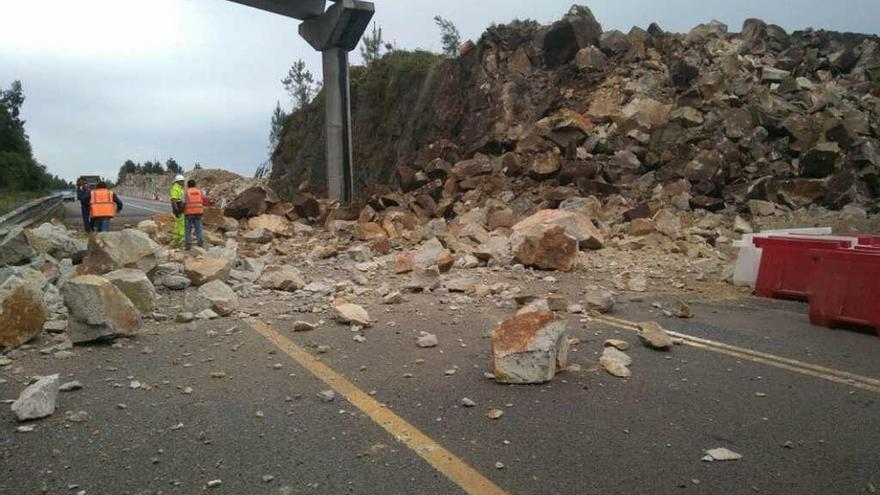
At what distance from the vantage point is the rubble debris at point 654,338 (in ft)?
16.5

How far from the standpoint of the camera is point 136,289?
20.9 ft

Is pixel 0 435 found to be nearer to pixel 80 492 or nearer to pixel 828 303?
pixel 80 492

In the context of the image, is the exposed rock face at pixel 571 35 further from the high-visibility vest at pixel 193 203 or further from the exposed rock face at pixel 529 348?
the exposed rock face at pixel 529 348

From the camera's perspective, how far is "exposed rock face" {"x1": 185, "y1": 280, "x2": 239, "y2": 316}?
6.49 metres

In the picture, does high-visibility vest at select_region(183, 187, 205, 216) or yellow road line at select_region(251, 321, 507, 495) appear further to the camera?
high-visibility vest at select_region(183, 187, 205, 216)

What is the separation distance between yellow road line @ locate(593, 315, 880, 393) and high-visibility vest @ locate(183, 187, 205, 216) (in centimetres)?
944

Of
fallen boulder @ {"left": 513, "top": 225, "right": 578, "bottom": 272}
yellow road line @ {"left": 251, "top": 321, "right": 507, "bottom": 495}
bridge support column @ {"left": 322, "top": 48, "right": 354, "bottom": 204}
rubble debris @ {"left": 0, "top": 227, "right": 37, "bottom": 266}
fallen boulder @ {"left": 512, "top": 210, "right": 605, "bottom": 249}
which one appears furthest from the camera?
bridge support column @ {"left": 322, "top": 48, "right": 354, "bottom": 204}

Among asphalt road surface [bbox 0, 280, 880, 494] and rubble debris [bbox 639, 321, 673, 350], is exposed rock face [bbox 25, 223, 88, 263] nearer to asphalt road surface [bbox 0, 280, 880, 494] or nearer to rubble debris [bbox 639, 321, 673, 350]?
asphalt road surface [bbox 0, 280, 880, 494]

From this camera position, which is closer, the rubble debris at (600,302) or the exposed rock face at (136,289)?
the exposed rock face at (136,289)

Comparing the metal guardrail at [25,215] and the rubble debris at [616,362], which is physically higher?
the rubble debris at [616,362]

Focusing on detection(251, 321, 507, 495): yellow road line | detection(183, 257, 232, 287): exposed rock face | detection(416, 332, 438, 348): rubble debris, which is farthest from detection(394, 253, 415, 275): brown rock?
detection(251, 321, 507, 495): yellow road line

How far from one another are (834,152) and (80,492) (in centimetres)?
1360

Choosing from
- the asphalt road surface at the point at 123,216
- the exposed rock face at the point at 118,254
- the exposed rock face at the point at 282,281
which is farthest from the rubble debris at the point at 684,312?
the asphalt road surface at the point at 123,216

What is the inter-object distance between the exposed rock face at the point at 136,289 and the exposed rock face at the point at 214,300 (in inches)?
14.5
